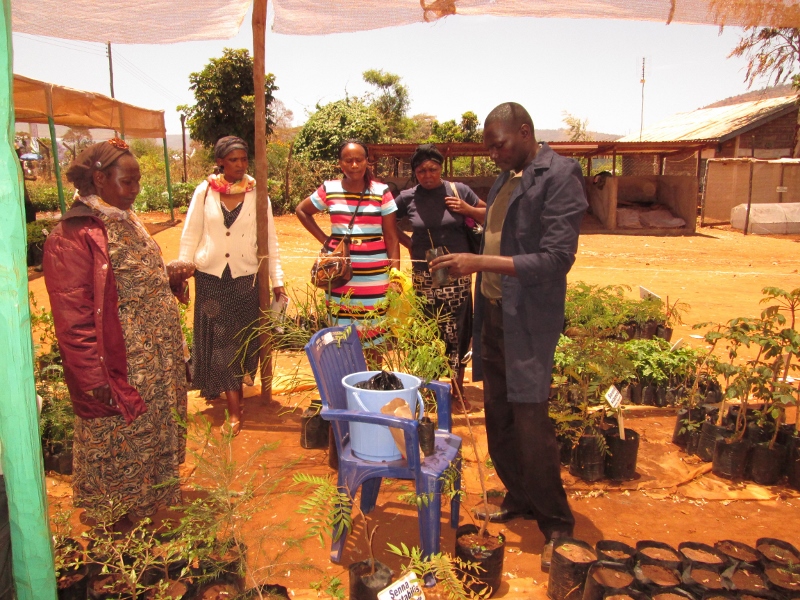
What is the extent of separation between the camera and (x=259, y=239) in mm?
4176

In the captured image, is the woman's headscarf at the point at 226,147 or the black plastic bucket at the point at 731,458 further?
the woman's headscarf at the point at 226,147

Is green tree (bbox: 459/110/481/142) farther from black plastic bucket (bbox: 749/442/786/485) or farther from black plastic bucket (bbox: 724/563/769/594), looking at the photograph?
black plastic bucket (bbox: 724/563/769/594)

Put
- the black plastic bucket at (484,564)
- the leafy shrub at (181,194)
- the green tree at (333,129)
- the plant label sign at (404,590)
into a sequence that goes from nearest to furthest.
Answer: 1. the plant label sign at (404,590)
2. the black plastic bucket at (484,564)
3. the leafy shrub at (181,194)
4. the green tree at (333,129)

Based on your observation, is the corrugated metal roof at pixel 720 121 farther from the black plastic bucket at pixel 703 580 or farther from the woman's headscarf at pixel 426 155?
the black plastic bucket at pixel 703 580

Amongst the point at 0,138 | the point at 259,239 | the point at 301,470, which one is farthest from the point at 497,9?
the point at 301,470

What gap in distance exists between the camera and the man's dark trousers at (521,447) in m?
2.67

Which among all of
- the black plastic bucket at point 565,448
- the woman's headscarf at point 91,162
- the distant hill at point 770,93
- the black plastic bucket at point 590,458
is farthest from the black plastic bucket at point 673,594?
the distant hill at point 770,93

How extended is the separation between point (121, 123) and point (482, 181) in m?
9.21

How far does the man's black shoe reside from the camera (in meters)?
3.04

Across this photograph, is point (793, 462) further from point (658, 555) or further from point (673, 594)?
point (673, 594)

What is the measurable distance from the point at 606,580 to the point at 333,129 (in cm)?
1965

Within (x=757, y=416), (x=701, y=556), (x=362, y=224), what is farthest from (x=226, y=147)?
(x=757, y=416)

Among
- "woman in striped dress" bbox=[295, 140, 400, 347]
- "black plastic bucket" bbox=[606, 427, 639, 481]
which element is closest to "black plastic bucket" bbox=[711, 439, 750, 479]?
"black plastic bucket" bbox=[606, 427, 639, 481]

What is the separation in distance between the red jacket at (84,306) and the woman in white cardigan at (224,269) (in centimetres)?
124
